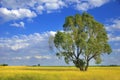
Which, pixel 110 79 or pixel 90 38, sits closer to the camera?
pixel 110 79

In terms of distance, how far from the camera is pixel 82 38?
68.6 m

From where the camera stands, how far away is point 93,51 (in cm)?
7038

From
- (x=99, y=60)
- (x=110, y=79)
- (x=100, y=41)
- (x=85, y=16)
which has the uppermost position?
(x=85, y=16)

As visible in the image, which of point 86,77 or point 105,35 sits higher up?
point 105,35

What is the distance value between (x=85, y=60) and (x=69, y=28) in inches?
343

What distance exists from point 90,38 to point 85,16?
5.99m

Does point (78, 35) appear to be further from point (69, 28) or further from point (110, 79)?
point (110, 79)

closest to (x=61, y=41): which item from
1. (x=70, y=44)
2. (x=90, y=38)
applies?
(x=70, y=44)

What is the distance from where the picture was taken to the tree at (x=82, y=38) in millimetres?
69062

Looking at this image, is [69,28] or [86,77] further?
[69,28]

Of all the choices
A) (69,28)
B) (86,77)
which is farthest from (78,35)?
(86,77)

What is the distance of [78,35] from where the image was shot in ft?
232

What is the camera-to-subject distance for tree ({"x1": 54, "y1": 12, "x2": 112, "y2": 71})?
227 ft

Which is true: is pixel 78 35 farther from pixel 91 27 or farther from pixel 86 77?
pixel 86 77
